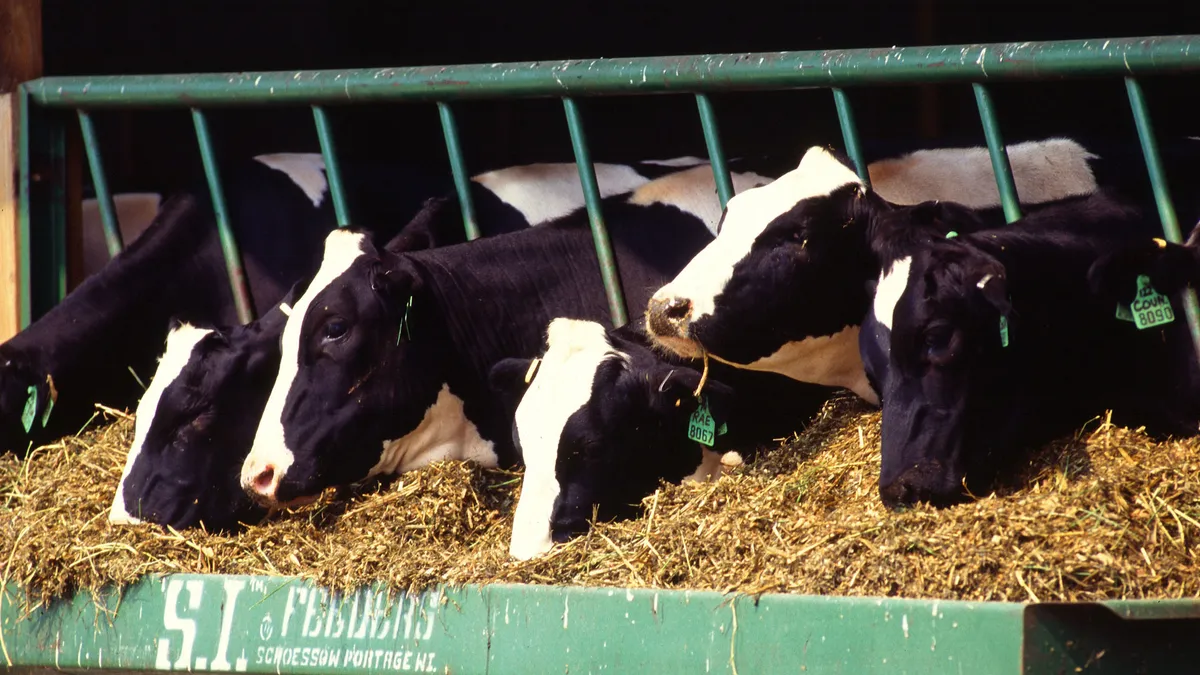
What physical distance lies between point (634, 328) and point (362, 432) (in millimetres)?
810

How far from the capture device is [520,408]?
4613 mm

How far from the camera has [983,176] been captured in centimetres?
517

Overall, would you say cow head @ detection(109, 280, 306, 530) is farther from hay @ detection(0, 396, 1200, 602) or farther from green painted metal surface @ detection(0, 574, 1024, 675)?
green painted metal surface @ detection(0, 574, 1024, 675)

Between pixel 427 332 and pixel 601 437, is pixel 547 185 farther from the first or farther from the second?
pixel 601 437

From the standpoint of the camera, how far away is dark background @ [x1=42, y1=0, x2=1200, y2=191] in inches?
304

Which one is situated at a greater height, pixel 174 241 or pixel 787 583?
pixel 174 241

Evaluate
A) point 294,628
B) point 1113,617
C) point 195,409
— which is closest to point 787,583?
point 1113,617

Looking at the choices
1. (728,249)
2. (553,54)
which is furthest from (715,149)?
(553,54)

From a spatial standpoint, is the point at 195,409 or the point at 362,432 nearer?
the point at 362,432

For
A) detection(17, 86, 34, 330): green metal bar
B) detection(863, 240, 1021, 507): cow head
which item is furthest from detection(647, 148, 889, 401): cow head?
detection(17, 86, 34, 330): green metal bar

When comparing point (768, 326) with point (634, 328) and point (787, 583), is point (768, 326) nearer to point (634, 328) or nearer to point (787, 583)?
point (634, 328)

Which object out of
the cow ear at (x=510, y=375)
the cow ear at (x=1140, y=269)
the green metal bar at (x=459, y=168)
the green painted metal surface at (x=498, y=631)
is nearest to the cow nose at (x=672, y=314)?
the cow ear at (x=510, y=375)

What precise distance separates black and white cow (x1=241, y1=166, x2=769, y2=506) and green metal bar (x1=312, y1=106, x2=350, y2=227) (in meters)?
0.21

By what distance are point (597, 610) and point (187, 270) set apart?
3.01m
